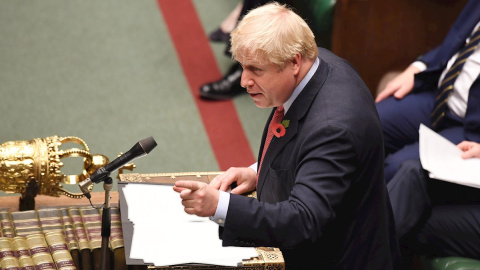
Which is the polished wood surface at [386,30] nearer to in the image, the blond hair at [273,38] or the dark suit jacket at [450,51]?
the dark suit jacket at [450,51]

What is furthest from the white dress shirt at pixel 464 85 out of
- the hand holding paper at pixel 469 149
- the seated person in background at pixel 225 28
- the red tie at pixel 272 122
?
the seated person in background at pixel 225 28

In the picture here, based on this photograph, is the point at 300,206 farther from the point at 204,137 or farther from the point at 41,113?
the point at 41,113

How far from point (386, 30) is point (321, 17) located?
40 cm

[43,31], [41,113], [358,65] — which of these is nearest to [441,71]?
[358,65]

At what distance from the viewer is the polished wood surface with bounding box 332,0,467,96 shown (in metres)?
4.03

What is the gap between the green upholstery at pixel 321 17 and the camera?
13.8ft

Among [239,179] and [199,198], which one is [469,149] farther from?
[199,198]

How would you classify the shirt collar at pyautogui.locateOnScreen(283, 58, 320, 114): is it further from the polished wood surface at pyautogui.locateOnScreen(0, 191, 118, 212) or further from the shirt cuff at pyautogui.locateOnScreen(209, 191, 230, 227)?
the polished wood surface at pyautogui.locateOnScreen(0, 191, 118, 212)

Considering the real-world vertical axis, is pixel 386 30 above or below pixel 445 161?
above

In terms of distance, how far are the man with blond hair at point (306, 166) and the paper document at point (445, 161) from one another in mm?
626

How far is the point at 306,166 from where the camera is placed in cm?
212

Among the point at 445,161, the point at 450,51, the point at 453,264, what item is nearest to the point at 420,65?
the point at 450,51

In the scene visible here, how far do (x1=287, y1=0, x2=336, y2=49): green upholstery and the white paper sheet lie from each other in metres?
1.92

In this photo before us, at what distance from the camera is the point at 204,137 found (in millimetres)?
4480
